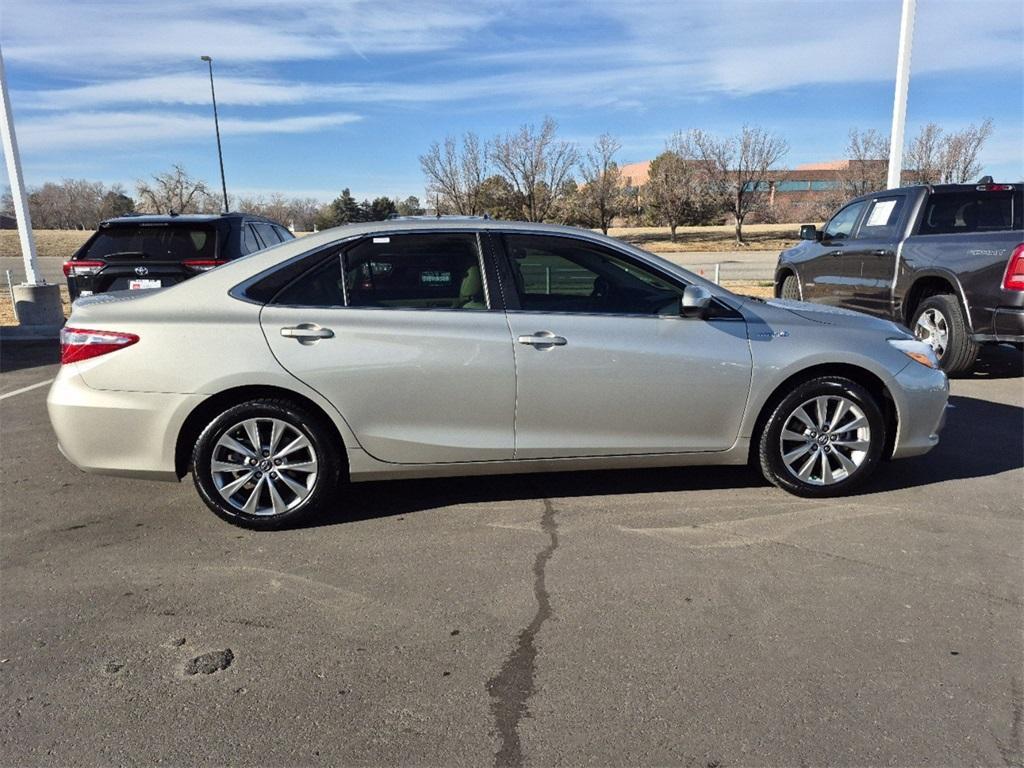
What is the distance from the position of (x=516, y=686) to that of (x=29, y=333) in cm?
1157

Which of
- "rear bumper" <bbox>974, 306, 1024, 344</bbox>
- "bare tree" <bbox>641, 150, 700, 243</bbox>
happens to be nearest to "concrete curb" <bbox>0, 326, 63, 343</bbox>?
"rear bumper" <bbox>974, 306, 1024, 344</bbox>

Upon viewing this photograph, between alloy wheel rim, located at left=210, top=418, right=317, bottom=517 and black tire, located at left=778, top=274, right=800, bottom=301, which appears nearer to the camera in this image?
alloy wheel rim, located at left=210, top=418, right=317, bottom=517

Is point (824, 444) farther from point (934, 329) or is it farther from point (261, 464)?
point (934, 329)

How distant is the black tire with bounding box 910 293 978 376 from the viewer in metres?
7.18

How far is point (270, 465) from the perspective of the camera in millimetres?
3914

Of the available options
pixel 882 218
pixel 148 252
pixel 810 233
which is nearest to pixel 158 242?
pixel 148 252

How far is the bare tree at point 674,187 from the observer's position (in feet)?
167

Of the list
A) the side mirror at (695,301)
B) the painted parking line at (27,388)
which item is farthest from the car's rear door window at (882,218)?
the painted parking line at (27,388)

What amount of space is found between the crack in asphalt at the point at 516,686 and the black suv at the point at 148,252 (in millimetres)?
5688

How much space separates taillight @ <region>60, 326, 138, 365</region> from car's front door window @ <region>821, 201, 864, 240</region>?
26.3ft

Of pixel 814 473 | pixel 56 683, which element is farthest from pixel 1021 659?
pixel 56 683

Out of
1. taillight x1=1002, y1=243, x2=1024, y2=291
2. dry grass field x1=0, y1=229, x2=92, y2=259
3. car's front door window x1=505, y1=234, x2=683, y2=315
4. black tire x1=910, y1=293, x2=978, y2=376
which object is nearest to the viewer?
car's front door window x1=505, y1=234, x2=683, y2=315

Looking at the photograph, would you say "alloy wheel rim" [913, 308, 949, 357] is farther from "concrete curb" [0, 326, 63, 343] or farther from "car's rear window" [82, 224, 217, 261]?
"concrete curb" [0, 326, 63, 343]

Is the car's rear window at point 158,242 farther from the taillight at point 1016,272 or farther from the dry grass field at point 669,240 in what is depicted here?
the dry grass field at point 669,240
